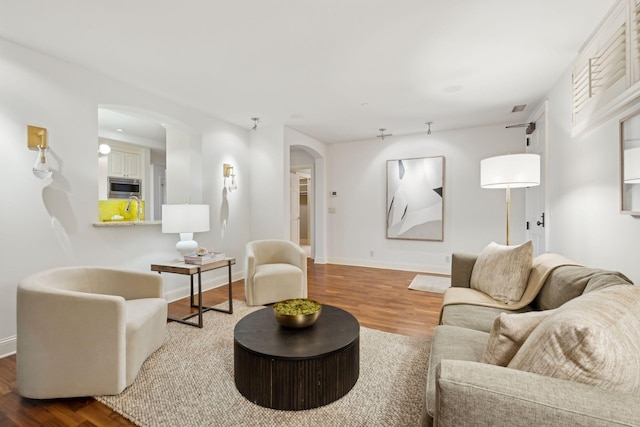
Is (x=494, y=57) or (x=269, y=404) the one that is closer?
(x=269, y=404)

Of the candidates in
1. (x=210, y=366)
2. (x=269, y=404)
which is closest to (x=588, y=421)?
(x=269, y=404)

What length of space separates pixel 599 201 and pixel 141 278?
347 centimetres

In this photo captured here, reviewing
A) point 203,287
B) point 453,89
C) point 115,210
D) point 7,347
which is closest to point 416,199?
point 453,89

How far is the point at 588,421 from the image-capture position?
2.33 feet

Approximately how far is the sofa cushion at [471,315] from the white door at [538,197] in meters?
1.92

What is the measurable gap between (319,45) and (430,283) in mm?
3500

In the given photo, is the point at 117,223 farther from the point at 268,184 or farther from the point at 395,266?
the point at 395,266

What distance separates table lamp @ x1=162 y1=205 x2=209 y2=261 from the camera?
10.1 ft

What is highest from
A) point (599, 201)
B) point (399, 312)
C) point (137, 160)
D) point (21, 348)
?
point (137, 160)

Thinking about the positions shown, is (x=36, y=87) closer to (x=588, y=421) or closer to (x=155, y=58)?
(x=155, y=58)

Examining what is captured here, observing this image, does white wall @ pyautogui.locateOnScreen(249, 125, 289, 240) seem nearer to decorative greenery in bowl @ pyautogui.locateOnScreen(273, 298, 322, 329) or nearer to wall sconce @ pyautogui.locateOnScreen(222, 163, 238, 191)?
wall sconce @ pyautogui.locateOnScreen(222, 163, 238, 191)

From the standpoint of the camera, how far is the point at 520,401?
775mm

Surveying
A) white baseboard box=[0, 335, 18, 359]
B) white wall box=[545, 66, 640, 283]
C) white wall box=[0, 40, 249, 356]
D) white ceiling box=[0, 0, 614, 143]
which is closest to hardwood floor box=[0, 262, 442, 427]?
white baseboard box=[0, 335, 18, 359]

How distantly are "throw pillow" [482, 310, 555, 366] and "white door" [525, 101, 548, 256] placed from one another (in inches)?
Answer: 113
